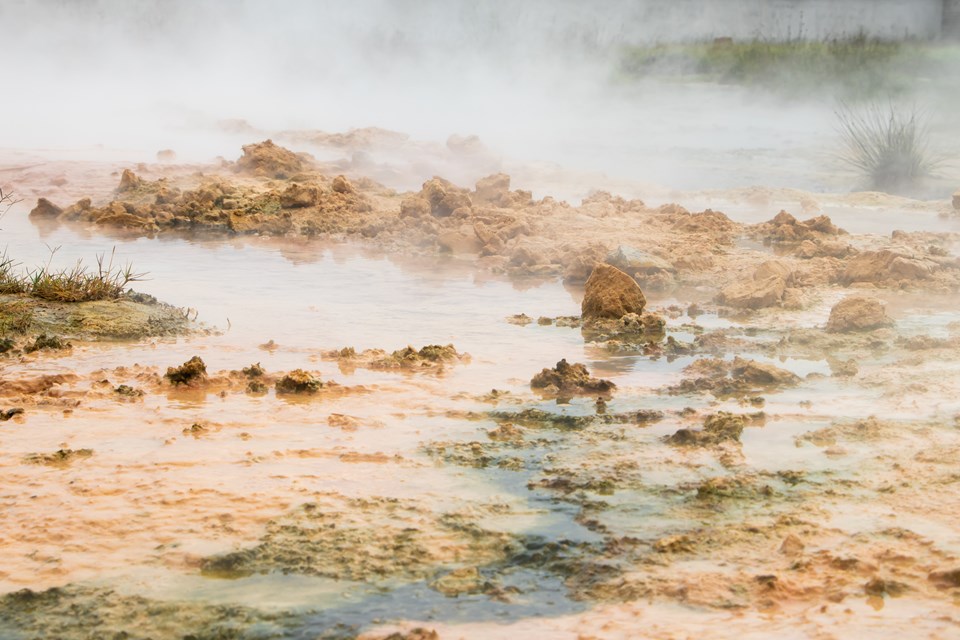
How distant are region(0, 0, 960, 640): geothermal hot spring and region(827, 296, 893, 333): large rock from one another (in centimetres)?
1

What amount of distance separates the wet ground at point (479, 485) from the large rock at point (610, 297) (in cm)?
20

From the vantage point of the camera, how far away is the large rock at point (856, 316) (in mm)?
5602

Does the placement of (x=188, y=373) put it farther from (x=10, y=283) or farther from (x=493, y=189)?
(x=493, y=189)

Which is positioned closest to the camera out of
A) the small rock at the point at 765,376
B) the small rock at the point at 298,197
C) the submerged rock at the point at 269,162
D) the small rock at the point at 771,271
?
the small rock at the point at 765,376

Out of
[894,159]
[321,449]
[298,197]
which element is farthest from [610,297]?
[894,159]

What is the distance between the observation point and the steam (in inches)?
669

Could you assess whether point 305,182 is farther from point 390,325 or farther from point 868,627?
point 868,627

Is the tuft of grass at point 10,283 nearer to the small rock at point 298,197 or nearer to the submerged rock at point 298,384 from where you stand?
the submerged rock at point 298,384

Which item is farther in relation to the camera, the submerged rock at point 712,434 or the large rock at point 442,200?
the large rock at point 442,200

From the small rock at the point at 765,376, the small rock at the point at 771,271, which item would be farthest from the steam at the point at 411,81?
the small rock at the point at 765,376

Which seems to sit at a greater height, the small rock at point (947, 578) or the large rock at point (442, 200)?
the large rock at point (442, 200)

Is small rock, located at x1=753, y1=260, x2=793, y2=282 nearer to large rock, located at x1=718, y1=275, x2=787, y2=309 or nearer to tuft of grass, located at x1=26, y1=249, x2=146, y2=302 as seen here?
large rock, located at x1=718, y1=275, x2=787, y2=309

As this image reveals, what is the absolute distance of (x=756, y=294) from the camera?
6.32 metres

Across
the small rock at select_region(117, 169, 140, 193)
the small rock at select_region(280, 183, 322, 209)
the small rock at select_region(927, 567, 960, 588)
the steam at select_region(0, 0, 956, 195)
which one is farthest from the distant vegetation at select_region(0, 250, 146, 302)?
the steam at select_region(0, 0, 956, 195)
